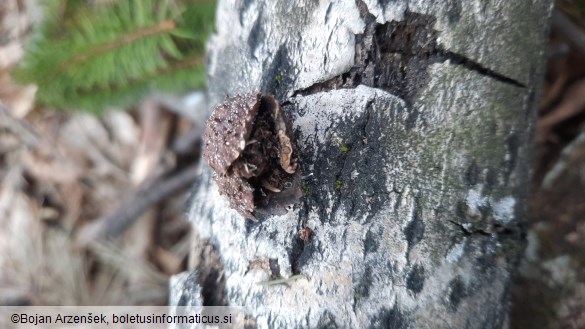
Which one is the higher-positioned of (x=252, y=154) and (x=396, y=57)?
Result: (x=396, y=57)

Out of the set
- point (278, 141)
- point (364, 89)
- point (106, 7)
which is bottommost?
point (278, 141)

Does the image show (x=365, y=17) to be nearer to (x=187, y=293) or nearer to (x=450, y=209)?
(x=450, y=209)

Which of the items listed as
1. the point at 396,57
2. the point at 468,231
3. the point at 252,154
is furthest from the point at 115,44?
the point at 468,231

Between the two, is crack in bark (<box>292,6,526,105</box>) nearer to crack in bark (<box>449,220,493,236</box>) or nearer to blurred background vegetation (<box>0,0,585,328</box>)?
crack in bark (<box>449,220,493,236</box>)

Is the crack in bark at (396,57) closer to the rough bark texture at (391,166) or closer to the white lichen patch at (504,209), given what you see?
the rough bark texture at (391,166)

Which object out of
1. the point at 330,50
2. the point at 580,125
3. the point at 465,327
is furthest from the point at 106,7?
the point at 580,125

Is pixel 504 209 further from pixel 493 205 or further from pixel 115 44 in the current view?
pixel 115 44

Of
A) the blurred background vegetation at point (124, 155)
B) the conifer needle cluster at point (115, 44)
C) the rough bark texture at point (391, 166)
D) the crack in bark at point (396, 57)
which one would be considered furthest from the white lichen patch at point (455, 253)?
the conifer needle cluster at point (115, 44)

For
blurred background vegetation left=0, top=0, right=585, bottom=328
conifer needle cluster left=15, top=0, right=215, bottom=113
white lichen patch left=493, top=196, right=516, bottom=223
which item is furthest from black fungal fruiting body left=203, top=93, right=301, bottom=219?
conifer needle cluster left=15, top=0, right=215, bottom=113
